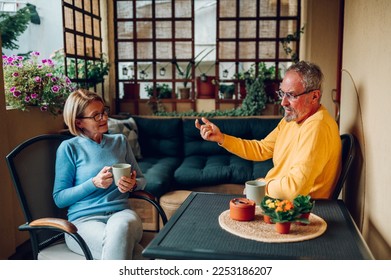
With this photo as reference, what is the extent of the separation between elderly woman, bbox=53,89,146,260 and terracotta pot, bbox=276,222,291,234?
26.8 inches

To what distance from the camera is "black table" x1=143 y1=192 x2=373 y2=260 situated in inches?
47.4

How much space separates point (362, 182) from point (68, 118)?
1.37 m

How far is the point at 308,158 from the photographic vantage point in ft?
5.51

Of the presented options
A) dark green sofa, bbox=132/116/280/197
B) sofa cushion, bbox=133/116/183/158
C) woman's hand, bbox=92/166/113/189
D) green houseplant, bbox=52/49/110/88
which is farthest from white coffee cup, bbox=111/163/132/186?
sofa cushion, bbox=133/116/183/158

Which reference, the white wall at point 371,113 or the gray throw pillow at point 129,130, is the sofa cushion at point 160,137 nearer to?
the gray throw pillow at point 129,130

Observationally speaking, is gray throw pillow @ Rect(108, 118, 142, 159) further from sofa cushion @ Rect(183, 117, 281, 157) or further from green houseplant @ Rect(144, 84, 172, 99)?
green houseplant @ Rect(144, 84, 172, 99)

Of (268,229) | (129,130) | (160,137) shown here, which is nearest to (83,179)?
(268,229)

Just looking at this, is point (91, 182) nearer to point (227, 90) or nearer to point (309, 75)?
point (309, 75)

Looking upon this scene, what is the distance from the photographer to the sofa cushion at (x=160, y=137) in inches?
168

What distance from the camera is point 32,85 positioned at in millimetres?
2926

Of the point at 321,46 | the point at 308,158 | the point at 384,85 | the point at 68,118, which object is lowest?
the point at 308,158
